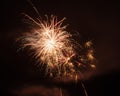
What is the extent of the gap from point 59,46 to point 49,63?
1.25 m

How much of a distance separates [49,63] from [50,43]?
1.29 metres

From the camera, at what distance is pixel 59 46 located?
70.4 ft

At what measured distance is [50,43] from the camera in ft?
68.0

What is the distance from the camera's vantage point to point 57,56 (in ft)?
70.8

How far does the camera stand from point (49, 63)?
69.4ft

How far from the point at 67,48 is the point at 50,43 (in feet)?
5.20

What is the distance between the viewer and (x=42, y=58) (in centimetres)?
2123

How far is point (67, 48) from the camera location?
21.9m

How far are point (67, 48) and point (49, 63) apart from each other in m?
1.62

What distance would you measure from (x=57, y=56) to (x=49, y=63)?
2.54ft
